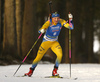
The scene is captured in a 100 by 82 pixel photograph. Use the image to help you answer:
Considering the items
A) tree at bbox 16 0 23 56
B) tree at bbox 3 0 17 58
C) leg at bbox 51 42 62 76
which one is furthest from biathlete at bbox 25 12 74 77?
tree at bbox 16 0 23 56

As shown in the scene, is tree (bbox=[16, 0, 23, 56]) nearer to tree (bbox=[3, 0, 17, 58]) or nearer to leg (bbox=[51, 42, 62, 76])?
tree (bbox=[3, 0, 17, 58])

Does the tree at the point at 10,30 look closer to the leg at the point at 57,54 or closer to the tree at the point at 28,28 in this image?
the tree at the point at 28,28

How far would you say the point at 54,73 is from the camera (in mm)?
8617

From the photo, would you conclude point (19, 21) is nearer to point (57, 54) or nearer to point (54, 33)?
point (54, 33)

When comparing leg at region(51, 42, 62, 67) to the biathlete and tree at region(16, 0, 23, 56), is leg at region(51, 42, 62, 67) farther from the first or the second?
tree at region(16, 0, 23, 56)

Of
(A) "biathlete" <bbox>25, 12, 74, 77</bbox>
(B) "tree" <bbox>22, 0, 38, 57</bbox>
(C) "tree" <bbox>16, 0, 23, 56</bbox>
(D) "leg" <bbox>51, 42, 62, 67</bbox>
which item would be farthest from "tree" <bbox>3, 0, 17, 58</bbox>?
(D) "leg" <bbox>51, 42, 62, 67</bbox>

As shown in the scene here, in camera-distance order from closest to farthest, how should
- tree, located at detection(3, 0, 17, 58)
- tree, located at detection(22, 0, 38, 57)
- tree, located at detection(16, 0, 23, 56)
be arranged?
tree, located at detection(3, 0, 17, 58) < tree, located at detection(16, 0, 23, 56) < tree, located at detection(22, 0, 38, 57)

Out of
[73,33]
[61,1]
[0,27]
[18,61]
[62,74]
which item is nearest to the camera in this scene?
[62,74]

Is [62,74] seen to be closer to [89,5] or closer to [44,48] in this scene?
[44,48]

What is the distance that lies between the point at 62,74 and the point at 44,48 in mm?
1189

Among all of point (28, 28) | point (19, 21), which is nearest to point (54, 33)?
point (28, 28)

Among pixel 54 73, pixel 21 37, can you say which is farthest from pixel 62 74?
pixel 21 37

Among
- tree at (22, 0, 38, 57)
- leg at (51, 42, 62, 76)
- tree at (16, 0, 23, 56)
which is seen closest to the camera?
leg at (51, 42, 62, 76)

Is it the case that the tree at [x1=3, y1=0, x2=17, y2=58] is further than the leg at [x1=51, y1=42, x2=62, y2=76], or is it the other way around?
the tree at [x1=3, y1=0, x2=17, y2=58]
